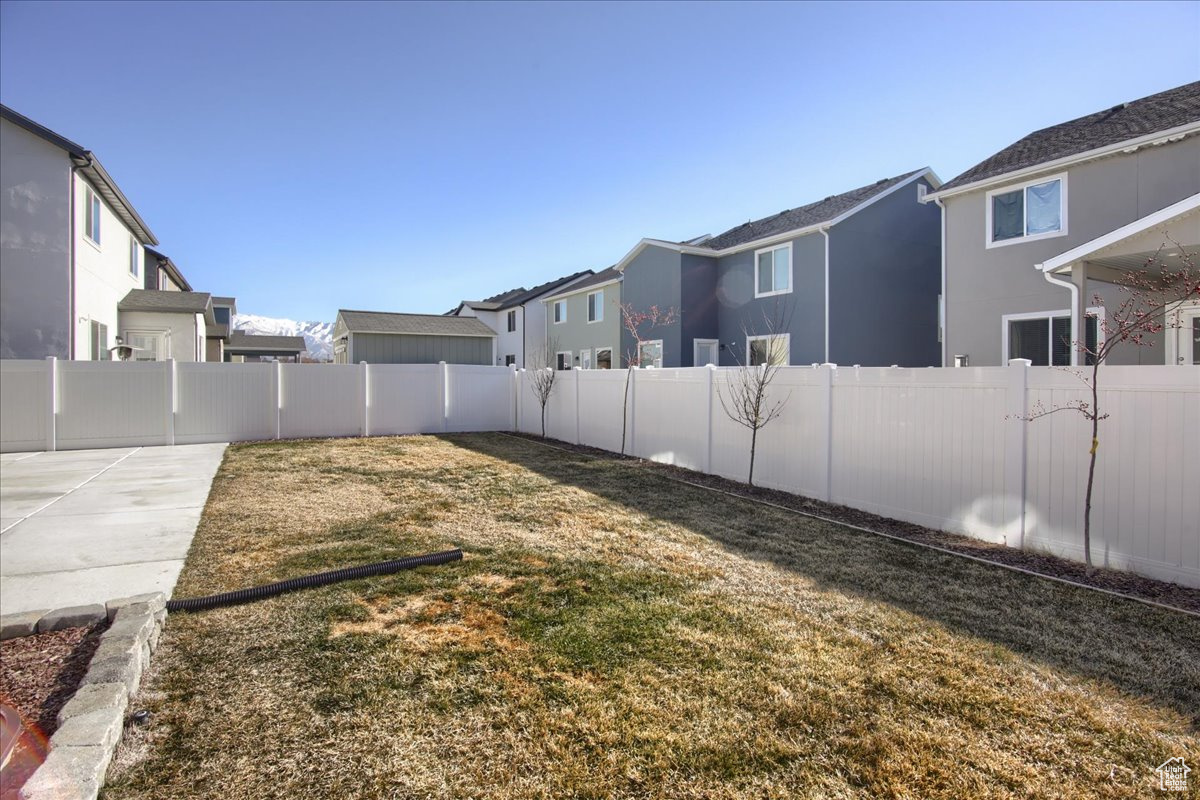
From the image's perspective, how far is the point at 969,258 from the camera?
12266 millimetres

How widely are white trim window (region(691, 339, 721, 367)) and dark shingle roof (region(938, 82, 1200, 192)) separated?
316 inches

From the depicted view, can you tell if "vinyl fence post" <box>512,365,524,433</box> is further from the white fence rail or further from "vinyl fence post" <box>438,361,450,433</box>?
the white fence rail

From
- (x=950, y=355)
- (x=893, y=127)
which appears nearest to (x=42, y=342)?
(x=893, y=127)

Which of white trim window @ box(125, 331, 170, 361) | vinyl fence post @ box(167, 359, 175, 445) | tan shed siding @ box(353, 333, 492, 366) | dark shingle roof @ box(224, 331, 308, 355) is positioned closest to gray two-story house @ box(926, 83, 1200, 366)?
vinyl fence post @ box(167, 359, 175, 445)

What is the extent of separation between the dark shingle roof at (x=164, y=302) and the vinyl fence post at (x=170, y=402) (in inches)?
223

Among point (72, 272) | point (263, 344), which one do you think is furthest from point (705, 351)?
point (263, 344)

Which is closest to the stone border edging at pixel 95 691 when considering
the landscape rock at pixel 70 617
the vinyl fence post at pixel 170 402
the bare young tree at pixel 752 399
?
the landscape rock at pixel 70 617

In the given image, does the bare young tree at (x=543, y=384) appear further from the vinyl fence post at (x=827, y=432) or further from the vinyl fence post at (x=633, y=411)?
the vinyl fence post at (x=827, y=432)

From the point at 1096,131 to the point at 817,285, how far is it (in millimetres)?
6161

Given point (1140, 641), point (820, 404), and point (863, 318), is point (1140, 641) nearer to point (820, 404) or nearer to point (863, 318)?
point (820, 404)

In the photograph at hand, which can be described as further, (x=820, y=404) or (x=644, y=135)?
(x=644, y=135)

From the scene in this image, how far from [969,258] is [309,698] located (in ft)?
45.4

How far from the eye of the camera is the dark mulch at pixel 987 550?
4.28 metres

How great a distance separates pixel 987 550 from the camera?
5344 mm
